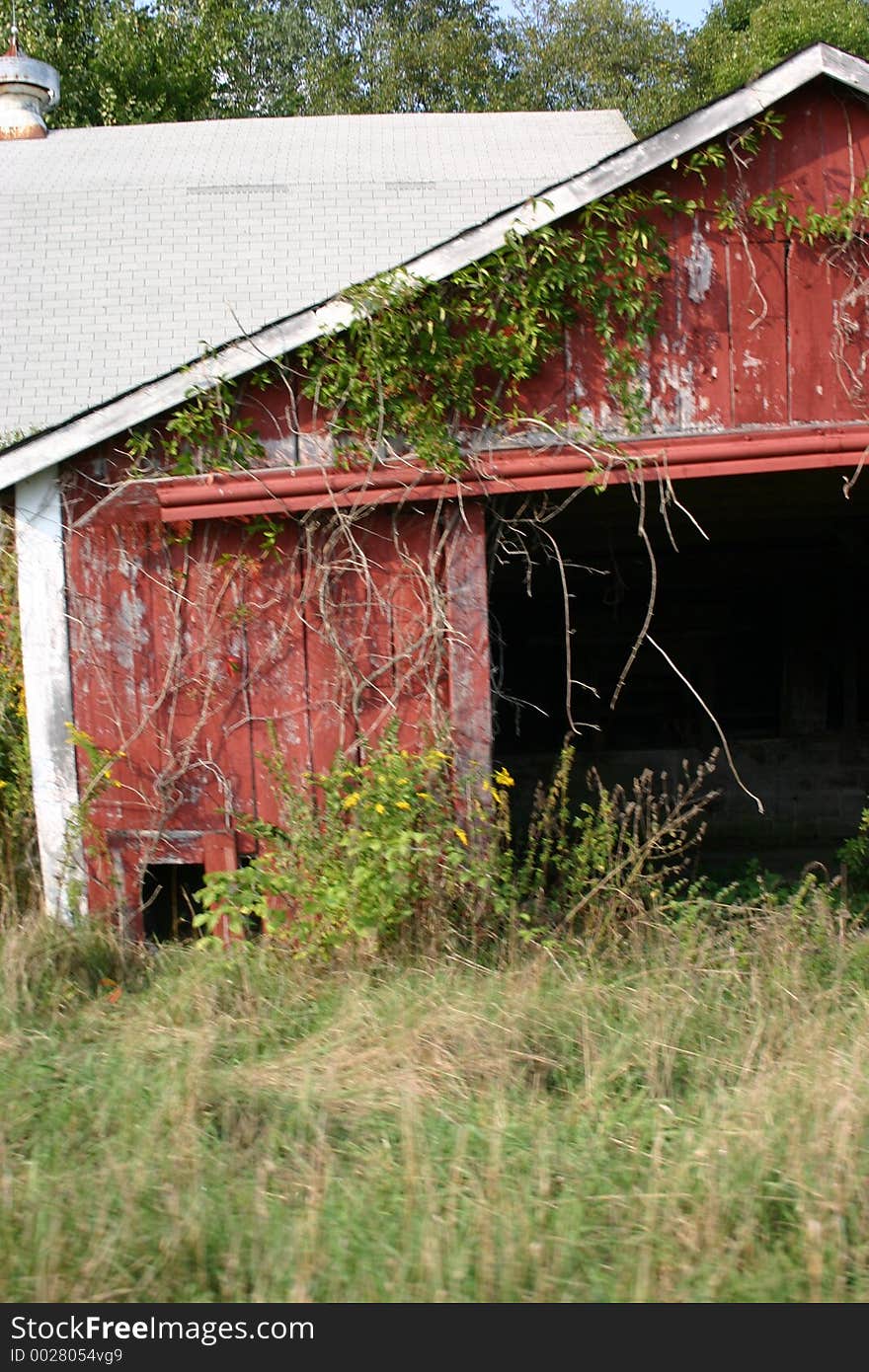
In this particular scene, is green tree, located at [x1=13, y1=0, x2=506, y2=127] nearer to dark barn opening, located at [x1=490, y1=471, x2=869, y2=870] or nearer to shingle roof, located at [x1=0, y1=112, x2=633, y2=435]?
shingle roof, located at [x1=0, y1=112, x2=633, y2=435]

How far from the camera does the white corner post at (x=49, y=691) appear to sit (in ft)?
19.3

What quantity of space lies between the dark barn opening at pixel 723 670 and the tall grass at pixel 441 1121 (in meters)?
5.91

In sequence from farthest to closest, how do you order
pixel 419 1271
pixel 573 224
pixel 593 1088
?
1. pixel 573 224
2. pixel 593 1088
3. pixel 419 1271

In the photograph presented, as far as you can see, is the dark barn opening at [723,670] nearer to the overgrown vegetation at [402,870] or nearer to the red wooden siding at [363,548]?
the overgrown vegetation at [402,870]

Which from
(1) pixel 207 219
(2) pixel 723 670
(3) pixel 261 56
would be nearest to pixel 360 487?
(2) pixel 723 670

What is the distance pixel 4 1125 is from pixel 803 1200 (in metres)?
2.50

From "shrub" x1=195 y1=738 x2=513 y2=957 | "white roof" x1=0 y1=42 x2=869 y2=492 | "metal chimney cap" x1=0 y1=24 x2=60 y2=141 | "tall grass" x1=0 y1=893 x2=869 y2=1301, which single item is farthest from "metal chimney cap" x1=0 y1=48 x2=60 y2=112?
"tall grass" x1=0 y1=893 x2=869 y2=1301

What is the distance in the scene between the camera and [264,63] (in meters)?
34.0

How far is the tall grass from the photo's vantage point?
339 centimetres

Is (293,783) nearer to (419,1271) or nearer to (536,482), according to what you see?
(536,482)

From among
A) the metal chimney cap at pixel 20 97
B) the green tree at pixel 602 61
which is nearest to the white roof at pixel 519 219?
the metal chimney cap at pixel 20 97

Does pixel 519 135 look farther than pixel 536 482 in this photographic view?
Yes

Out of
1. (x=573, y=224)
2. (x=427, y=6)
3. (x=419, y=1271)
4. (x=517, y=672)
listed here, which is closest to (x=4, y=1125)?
(x=419, y=1271)

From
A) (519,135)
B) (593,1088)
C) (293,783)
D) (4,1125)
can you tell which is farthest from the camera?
(519,135)
